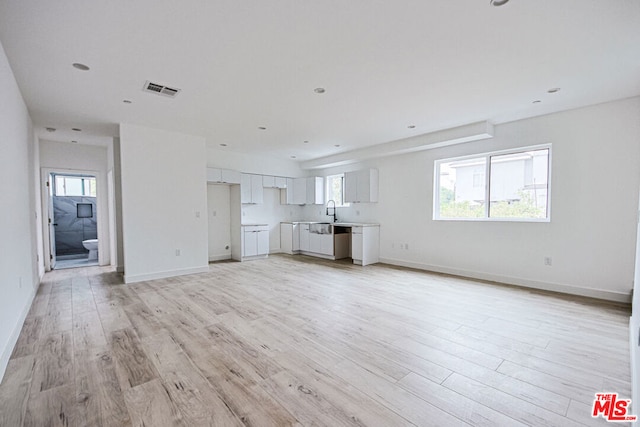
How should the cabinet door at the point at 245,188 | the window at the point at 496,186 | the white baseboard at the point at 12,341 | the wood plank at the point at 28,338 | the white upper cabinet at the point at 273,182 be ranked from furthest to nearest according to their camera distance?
the white upper cabinet at the point at 273,182, the cabinet door at the point at 245,188, the window at the point at 496,186, the wood plank at the point at 28,338, the white baseboard at the point at 12,341

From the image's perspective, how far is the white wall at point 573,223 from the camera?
348 cm

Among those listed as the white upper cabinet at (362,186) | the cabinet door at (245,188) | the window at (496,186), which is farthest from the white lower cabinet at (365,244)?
the cabinet door at (245,188)

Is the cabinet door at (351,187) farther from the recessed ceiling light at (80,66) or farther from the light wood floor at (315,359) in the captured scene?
the recessed ceiling light at (80,66)

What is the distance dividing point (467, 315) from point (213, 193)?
222 inches

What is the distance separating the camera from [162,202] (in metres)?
4.85

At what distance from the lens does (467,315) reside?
10.2 ft

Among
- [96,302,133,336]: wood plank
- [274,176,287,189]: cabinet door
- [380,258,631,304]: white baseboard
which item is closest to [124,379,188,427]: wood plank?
[96,302,133,336]: wood plank

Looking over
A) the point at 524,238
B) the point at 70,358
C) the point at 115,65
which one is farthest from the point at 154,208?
the point at 524,238

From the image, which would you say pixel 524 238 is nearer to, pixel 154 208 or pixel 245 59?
pixel 245 59

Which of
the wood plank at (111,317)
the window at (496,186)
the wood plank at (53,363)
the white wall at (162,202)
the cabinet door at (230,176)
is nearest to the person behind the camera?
the wood plank at (53,363)

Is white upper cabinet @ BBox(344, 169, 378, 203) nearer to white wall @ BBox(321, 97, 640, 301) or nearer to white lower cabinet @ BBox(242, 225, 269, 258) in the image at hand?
white wall @ BBox(321, 97, 640, 301)

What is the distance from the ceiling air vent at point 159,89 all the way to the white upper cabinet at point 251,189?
3283 mm

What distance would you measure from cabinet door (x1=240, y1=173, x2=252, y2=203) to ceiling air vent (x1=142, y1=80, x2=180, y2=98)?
3282 mm

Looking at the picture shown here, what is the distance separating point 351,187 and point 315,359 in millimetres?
4848
